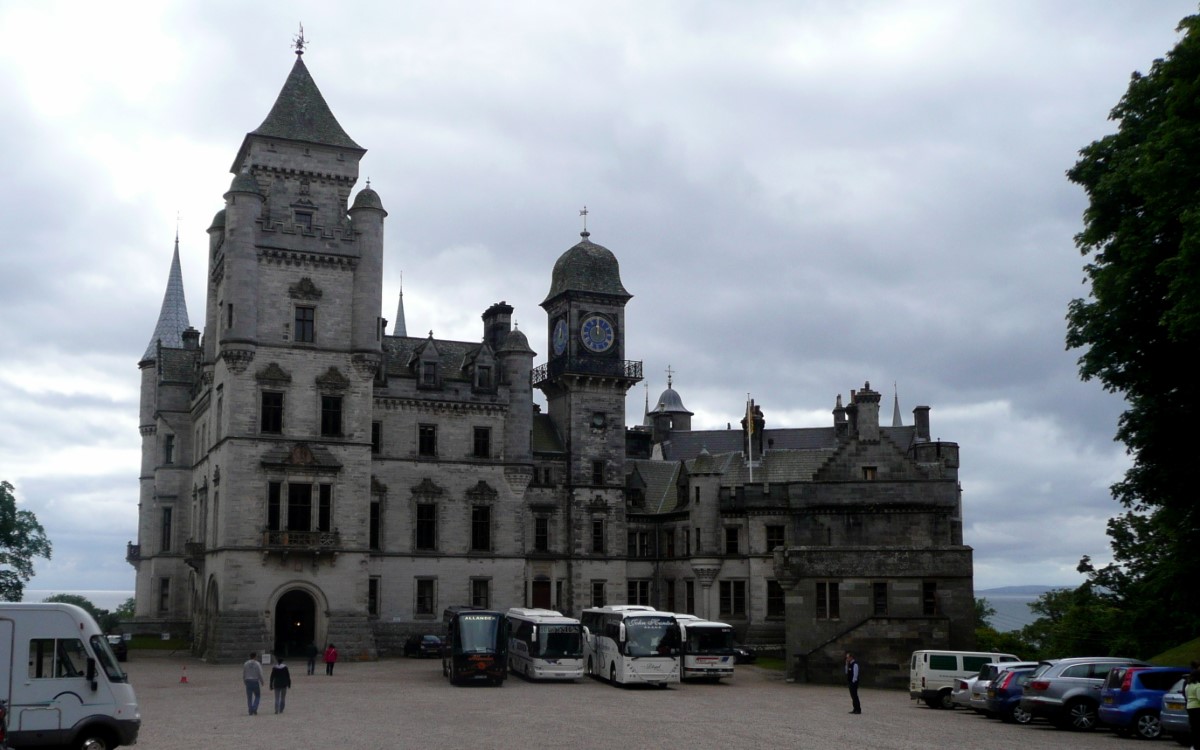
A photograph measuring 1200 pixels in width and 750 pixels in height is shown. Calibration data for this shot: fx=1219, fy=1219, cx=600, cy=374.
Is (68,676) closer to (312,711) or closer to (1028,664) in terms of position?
(312,711)

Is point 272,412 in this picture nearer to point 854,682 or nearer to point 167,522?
point 167,522

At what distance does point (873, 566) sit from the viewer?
49562 mm

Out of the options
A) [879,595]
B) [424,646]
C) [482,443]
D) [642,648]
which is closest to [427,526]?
[482,443]

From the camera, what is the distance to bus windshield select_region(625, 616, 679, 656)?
148 ft

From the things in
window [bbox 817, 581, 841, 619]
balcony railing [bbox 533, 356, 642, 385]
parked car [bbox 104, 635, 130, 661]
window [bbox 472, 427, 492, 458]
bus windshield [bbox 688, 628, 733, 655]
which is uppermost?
balcony railing [bbox 533, 356, 642, 385]

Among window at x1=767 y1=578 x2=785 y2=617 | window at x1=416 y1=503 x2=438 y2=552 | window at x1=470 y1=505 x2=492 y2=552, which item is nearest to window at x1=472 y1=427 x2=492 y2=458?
window at x1=470 y1=505 x2=492 y2=552

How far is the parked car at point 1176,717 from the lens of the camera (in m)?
26.8

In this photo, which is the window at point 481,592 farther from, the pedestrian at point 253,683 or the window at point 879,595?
the pedestrian at point 253,683

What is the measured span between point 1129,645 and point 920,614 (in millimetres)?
11392

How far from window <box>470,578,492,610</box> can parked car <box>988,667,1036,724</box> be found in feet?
120

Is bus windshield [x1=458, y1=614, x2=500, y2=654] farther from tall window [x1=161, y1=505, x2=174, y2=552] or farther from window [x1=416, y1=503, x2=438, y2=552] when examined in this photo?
tall window [x1=161, y1=505, x2=174, y2=552]

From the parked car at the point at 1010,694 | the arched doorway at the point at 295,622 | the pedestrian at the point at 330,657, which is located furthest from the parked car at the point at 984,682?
the arched doorway at the point at 295,622

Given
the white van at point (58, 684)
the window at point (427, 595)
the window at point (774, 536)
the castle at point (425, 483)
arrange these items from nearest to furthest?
1. the white van at point (58, 684)
2. the castle at point (425, 483)
3. the window at point (427, 595)
4. the window at point (774, 536)

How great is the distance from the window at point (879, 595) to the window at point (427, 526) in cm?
2627
